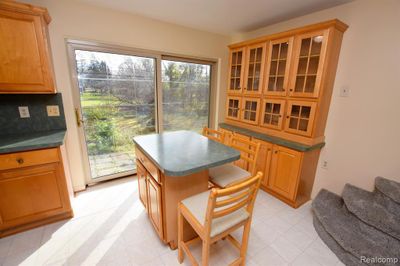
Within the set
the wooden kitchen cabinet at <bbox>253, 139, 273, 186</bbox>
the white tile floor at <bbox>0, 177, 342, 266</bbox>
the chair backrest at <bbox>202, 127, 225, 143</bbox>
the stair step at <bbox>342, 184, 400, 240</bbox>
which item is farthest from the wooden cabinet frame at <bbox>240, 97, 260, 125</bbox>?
the stair step at <bbox>342, 184, 400, 240</bbox>

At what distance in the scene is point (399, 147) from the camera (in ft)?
5.49

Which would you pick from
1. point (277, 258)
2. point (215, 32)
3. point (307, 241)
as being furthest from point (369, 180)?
point (215, 32)

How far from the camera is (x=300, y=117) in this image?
6.84ft

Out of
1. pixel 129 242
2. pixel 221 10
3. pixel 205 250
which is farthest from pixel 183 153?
pixel 221 10

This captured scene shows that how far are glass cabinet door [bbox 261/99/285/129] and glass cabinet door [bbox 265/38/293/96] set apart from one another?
12cm

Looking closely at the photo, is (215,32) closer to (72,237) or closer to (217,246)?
(217,246)

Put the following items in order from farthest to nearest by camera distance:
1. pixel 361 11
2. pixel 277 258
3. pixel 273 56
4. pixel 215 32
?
pixel 215 32 → pixel 273 56 → pixel 361 11 → pixel 277 258

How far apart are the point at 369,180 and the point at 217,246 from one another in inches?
69.8

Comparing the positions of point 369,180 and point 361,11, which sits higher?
point 361,11

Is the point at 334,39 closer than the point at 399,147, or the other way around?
the point at 399,147

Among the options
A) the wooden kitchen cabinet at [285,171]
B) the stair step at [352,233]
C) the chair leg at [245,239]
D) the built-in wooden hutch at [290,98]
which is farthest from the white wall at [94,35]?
the stair step at [352,233]

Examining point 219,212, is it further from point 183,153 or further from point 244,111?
point 244,111

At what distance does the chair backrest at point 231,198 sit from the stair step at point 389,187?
1.42 metres

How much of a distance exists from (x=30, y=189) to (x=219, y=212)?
1809 mm
